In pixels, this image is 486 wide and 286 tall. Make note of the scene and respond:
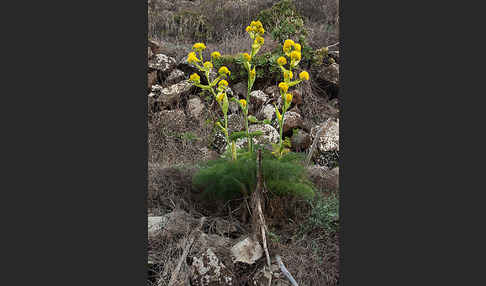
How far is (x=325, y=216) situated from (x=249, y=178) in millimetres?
536

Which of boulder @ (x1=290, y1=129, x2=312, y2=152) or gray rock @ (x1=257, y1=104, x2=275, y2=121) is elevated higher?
gray rock @ (x1=257, y1=104, x2=275, y2=121)

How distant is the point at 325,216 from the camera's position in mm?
2441

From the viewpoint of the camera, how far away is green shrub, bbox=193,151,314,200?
2344 millimetres

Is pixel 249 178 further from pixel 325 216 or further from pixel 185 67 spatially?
pixel 185 67

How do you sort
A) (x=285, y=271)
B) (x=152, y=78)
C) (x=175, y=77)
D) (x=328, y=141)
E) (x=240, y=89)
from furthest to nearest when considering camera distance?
1. (x=175, y=77)
2. (x=152, y=78)
3. (x=240, y=89)
4. (x=328, y=141)
5. (x=285, y=271)

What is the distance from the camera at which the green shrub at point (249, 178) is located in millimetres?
2344

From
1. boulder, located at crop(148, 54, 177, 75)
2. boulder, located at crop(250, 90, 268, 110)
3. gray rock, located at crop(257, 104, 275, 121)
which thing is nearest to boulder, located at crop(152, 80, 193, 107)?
boulder, located at crop(148, 54, 177, 75)

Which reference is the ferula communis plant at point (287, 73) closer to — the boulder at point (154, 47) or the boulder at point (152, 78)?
the boulder at point (152, 78)

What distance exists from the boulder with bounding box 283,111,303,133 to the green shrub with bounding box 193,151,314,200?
2.33ft

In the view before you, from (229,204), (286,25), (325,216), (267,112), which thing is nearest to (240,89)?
(267,112)

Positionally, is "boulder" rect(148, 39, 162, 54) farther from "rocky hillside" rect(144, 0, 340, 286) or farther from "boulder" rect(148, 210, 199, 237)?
"boulder" rect(148, 210, 199, 237)

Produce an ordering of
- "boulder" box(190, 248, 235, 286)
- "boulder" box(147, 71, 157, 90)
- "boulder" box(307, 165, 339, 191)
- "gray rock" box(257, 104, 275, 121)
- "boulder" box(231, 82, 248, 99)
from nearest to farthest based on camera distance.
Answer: "boulder" box(190, 248, 235, 286) < "boulder" box(307, 165, 339, 191) < "gray rock" box(257, 104, 275, 121) < "boulder" box(231, 82, 248, 99) < "boulder" box(147, 71, 157, 90)

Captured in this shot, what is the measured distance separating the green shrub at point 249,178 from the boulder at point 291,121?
2.33 feet

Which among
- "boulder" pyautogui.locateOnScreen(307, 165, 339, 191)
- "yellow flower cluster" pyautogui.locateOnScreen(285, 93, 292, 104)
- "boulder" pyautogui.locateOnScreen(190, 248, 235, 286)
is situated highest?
"yellow flower cluster" pyautogui.locateOnScreen(285, 93, 292, 104)
